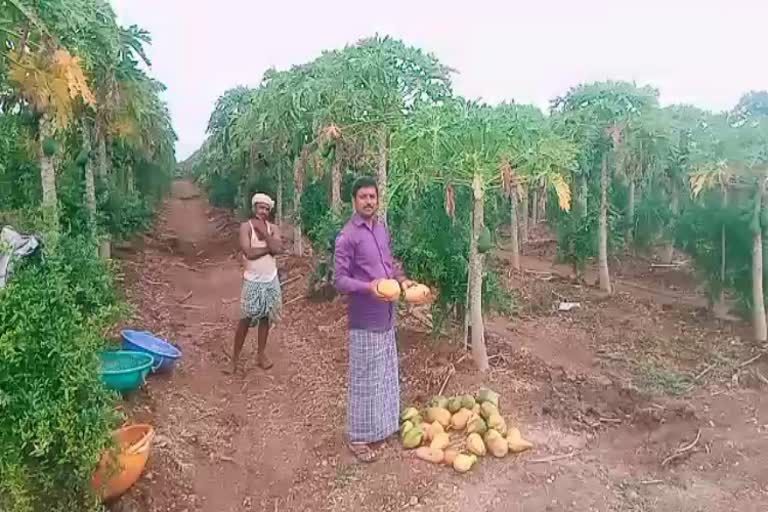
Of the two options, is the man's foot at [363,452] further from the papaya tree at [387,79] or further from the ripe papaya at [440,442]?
the papaya tree at [387,79]

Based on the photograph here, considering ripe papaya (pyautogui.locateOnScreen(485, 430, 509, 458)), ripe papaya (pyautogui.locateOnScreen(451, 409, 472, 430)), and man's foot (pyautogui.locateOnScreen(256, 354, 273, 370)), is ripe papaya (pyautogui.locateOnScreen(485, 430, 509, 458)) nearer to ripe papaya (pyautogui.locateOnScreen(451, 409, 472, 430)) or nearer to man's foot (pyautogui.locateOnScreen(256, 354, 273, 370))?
ripe papaya (pyautogui.locateOnScreen(451, 409, 472, 430))

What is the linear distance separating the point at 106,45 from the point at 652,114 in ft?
25.3

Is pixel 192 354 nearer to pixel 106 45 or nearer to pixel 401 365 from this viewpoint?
pixel 401 365

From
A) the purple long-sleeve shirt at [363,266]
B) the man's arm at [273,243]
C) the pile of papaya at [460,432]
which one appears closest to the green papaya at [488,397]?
the pile of papaya at [460,432]

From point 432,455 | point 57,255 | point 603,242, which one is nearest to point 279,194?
point 603,242

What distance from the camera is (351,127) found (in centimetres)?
719

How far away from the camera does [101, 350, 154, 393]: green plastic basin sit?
5.01m

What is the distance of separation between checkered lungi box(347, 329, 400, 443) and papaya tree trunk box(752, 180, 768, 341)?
234 inches

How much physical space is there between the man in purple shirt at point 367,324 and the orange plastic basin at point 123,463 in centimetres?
124

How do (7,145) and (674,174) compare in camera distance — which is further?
(674,174)

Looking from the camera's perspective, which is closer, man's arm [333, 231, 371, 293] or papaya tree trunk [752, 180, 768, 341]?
man's arm [333, 231, 371, 293]

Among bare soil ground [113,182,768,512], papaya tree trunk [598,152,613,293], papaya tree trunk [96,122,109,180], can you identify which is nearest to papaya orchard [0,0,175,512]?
bare soil ground [113,182,768,512]

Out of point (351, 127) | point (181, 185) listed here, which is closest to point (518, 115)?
point (351, 127)

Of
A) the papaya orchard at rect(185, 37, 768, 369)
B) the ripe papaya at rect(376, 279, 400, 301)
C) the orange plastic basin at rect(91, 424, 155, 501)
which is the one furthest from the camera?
the papaya orchard at rect(185, 37, 768, 369)
